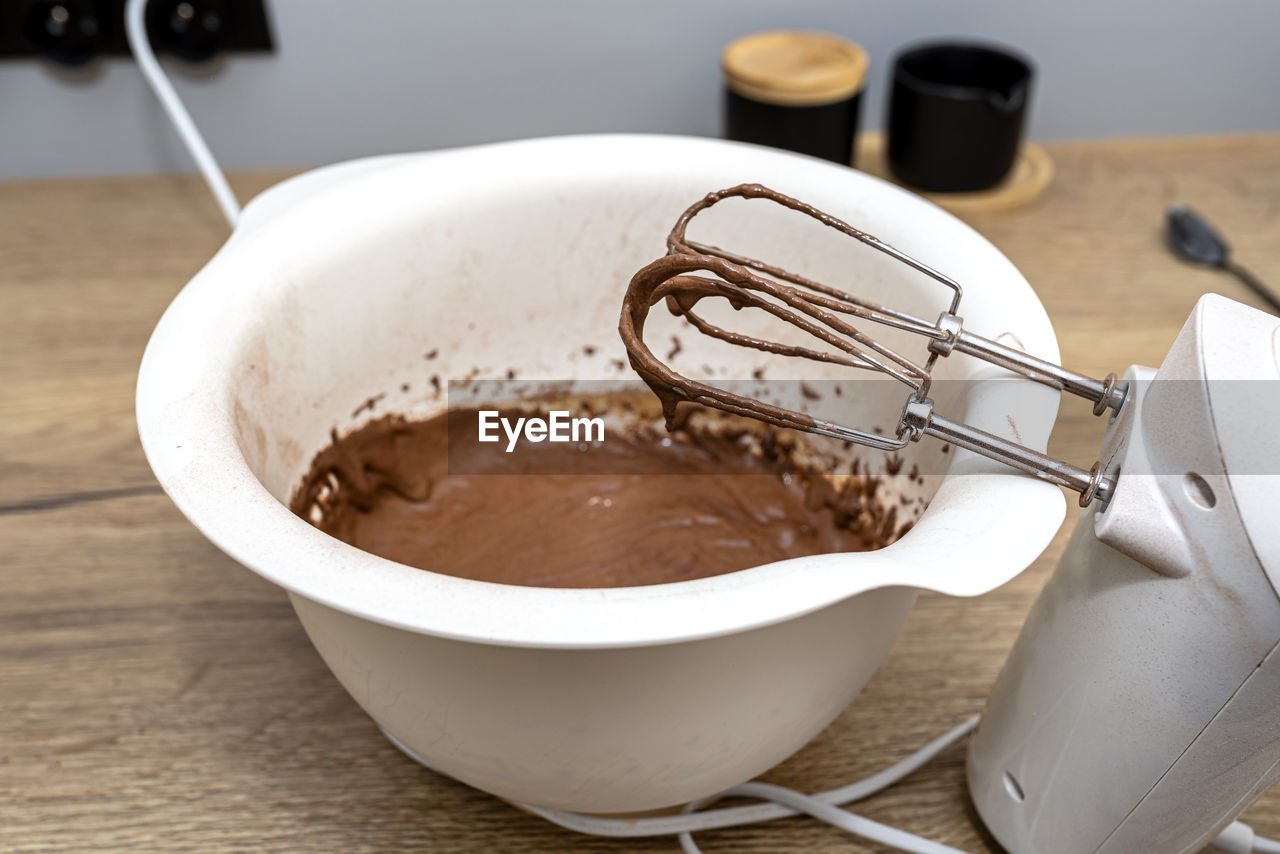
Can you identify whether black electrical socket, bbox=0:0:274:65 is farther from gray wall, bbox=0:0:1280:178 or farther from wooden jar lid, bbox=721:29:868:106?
wooden jar lid, bbox=721:29:868:106

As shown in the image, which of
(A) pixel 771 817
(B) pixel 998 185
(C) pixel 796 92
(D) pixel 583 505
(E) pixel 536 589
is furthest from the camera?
(B) pixel 998 185

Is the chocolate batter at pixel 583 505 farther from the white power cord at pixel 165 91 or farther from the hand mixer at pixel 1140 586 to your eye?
the white power cord at pixel 165 91

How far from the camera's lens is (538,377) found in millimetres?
706

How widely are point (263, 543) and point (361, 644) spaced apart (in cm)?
6

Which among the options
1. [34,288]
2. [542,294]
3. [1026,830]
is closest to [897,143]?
[542,294]

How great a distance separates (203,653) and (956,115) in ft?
2.28

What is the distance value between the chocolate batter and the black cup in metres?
0.36

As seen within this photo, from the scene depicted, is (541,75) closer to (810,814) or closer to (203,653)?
(203,653)

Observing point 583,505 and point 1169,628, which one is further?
point 583,505

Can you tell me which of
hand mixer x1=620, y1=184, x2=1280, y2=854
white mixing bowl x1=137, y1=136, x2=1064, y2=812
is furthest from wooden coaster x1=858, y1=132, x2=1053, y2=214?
hand mixer x1=620, y1=184, x2=1280, y2=854

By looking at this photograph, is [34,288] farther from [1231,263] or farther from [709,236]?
Result: [1231,263]

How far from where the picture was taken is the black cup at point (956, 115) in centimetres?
86

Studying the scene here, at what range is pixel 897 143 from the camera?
0.91m

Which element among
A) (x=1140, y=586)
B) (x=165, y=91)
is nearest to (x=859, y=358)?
(x=1140, y=586)
